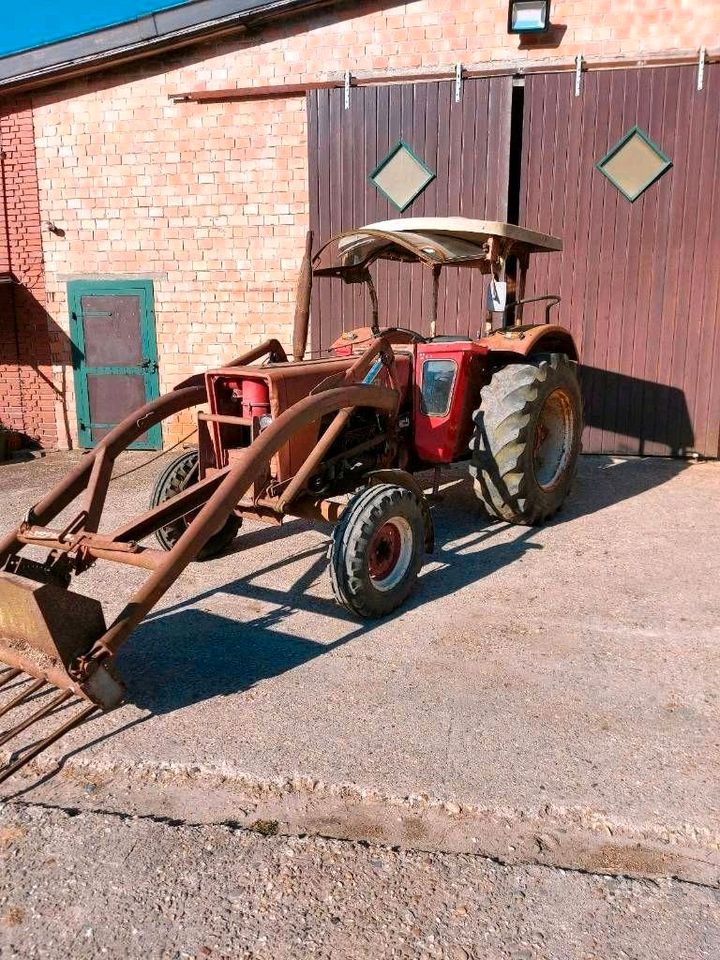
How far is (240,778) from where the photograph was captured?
9.47 feet

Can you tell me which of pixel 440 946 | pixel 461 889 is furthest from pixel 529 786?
pixel 440 946

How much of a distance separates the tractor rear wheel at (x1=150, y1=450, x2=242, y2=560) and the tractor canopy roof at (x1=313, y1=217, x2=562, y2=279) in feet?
5.37

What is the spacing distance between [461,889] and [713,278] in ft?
23.7

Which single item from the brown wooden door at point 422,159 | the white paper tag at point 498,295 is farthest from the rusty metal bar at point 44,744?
the brown wooden door at point 422,159

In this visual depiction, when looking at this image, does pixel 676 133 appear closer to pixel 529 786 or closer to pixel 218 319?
pixel 218 319

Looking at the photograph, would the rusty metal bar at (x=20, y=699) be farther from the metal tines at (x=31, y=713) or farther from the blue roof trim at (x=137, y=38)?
the blue roof trim at (x=137, y=38)

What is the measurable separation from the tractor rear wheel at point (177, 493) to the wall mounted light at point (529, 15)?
18.3 ft

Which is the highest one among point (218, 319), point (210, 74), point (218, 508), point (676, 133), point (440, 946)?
point (210, 74)

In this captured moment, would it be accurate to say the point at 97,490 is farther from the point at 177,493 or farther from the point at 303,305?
the point at 303,305

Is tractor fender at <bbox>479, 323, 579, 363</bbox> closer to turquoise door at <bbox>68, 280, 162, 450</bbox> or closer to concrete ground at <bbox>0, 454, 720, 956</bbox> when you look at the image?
concrete ground at <bbox>0, 454, 720, 956</bbox>

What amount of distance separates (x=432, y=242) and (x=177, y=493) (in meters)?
2.30

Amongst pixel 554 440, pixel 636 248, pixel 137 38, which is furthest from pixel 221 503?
pixel 137 38

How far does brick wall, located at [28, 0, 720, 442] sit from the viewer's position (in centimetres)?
827

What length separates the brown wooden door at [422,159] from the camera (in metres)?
8.20
